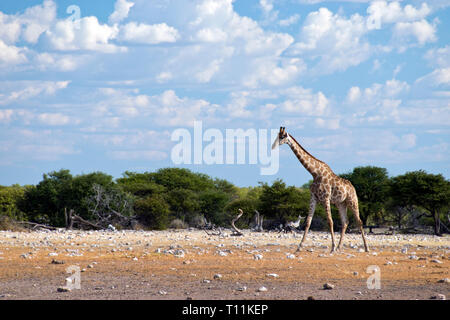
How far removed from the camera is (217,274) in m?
10.7

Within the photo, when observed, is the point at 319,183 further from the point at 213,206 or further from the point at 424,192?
the point at 213,206

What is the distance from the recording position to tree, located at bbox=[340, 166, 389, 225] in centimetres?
3203

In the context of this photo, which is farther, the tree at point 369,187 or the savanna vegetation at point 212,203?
the tree at point 369,187

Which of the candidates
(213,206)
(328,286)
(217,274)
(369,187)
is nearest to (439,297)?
(328,286)

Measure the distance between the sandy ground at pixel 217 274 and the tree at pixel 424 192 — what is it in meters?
13.2

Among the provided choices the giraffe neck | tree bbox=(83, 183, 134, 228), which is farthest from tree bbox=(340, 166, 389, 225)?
the giraffe neck

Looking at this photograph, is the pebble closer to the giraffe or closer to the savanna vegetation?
the giraffe

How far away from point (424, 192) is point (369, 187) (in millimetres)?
3899

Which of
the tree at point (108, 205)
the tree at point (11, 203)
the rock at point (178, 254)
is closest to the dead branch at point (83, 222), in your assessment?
the tree at point (108, 205)

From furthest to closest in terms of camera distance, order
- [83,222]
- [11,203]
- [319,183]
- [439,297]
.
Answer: [11,203], [83,222], [319,183], [439,297]

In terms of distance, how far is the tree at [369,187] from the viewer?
105 ft

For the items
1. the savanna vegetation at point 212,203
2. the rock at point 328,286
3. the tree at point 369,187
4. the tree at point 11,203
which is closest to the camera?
the rock at point 328,286

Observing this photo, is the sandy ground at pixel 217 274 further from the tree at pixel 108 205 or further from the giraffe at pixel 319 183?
the tree at pixel 108 205
